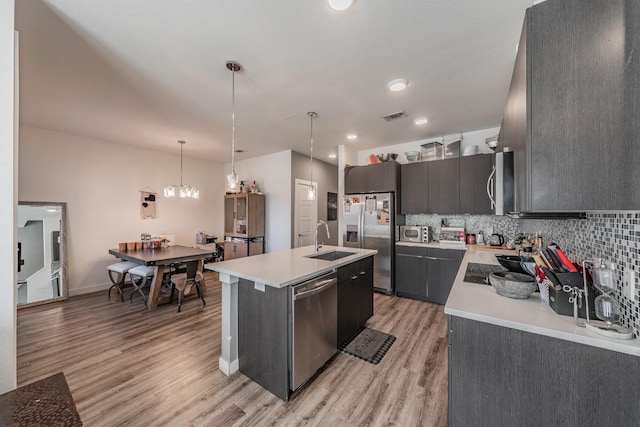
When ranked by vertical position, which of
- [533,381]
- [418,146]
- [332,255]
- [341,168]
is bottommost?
[533,381]

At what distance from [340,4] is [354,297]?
97.5 inches

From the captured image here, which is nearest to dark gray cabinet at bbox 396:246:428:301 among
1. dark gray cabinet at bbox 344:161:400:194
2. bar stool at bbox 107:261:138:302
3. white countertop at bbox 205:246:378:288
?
dark gray cabinet at bbox 344:161:400:194

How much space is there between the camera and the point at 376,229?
4.08m

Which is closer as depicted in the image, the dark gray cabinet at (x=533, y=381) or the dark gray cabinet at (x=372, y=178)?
the dark gray cabinet at (x=533, y=381)

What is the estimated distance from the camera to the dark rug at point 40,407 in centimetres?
→ 69

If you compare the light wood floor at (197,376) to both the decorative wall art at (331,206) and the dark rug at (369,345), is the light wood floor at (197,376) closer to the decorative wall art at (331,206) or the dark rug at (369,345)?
the dark rug at (369,345)

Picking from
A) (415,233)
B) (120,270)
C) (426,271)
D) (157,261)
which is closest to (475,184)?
(415,233)

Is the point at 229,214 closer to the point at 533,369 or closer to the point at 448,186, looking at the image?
the point at 448,186

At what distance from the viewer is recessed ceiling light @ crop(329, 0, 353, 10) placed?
Answer: 147 cm

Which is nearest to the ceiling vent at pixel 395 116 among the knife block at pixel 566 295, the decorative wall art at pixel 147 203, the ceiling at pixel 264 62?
the ceiling at pixel 264 62

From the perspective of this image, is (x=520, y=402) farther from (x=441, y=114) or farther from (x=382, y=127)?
(x=382, y=127)

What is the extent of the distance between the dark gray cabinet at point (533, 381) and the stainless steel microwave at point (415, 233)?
9.45 ft

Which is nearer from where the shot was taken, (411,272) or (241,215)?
(411,272)

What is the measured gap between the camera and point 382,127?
12.0 feet
